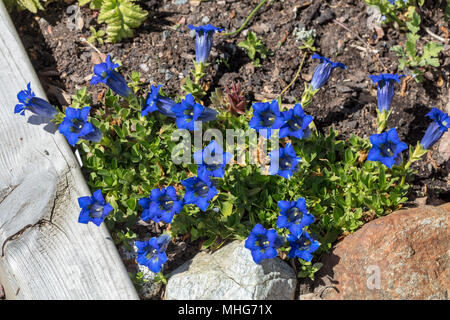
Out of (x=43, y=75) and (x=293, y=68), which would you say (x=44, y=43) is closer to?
(x=43, y=75)

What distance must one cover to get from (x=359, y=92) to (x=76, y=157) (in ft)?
7.04

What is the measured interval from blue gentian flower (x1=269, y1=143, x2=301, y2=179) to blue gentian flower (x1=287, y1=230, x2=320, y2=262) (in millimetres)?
362

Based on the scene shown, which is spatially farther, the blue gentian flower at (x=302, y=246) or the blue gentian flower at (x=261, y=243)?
the blue gentian flower at (x=302, y=246)

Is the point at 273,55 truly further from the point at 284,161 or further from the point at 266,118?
the point at 284,161

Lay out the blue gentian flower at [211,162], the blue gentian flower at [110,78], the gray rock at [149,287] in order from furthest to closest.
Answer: the blue gentian flower at [110,78] → the gray rock at [149,287] → the blue gentian flower at [211,162]

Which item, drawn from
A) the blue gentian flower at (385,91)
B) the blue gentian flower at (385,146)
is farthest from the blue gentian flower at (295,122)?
the blue gentian flower at (385,91)

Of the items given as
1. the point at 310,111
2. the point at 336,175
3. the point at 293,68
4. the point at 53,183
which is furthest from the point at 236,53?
the point at 53,183

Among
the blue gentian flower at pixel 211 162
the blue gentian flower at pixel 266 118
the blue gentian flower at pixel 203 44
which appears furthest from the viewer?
Answer: the blue gentian flower at pixel 203 44

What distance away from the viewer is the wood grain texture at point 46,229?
3029 mm

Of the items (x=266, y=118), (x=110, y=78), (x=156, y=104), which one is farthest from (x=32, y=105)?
(x=266, y=118)

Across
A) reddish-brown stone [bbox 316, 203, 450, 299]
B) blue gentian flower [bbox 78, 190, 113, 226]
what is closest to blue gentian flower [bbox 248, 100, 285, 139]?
reddish-brown stone [bbox 316, 203, 450, 299]

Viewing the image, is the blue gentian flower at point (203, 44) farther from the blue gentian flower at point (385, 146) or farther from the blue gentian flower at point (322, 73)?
the blue gentian flower at point (385, 146)

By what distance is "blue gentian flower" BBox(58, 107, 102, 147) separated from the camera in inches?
124

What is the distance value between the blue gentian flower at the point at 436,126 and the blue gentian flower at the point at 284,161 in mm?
887
